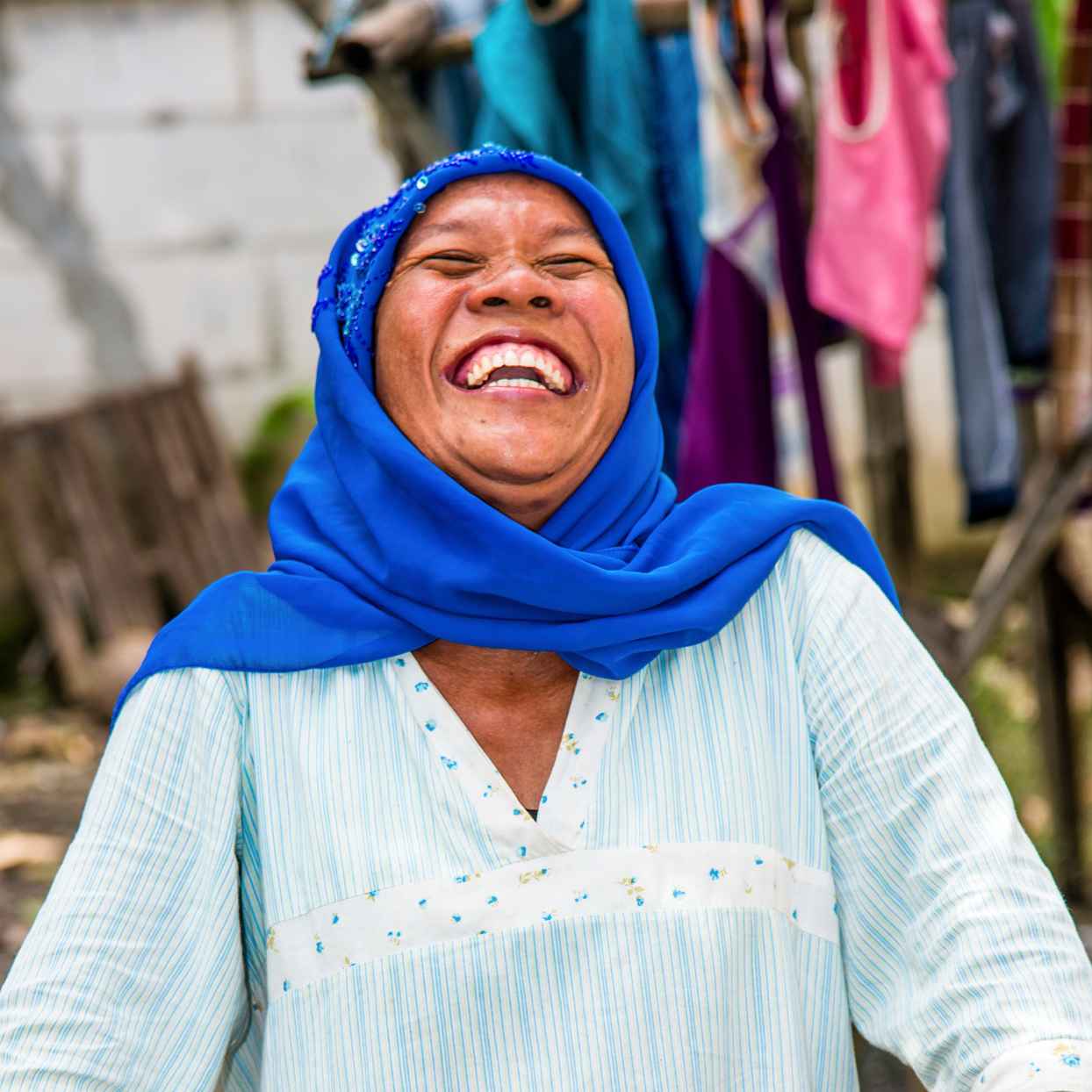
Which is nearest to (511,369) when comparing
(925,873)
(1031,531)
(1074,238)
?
(925,873)

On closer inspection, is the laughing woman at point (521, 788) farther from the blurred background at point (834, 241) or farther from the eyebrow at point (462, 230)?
the blurred background at point (834, 241)

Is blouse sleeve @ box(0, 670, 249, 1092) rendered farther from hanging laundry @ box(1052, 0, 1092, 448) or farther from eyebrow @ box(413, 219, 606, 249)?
hanging laundry @ box(1052, 0, 1092, 448)

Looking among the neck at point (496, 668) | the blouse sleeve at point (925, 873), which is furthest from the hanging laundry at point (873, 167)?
the neck at point (496, 668)

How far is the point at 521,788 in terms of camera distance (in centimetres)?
166

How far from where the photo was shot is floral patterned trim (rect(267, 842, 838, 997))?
1582 millimetres

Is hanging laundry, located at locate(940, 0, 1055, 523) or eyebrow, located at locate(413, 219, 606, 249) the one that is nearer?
eyebrow, located at locate(413, 219, 606, 249)

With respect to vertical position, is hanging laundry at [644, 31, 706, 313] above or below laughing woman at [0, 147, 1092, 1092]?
above

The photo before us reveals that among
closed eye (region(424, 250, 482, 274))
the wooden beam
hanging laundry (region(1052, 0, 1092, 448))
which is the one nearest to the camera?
closed eye (region(424, 250, 482, 274))

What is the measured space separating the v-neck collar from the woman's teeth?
32cm

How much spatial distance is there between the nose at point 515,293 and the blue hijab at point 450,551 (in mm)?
143

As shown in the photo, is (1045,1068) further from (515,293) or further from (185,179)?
(185,179)

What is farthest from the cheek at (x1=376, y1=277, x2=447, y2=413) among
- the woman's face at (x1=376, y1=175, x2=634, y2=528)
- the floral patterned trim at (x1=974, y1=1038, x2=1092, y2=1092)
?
the floral patterned trim at (x1=974, y1=1038, x2=1092, y2=1092)

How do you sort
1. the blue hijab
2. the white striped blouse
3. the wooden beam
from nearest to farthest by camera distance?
the white striped blouse
the blue hijab
the wooden beam

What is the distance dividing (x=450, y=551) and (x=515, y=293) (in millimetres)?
303
